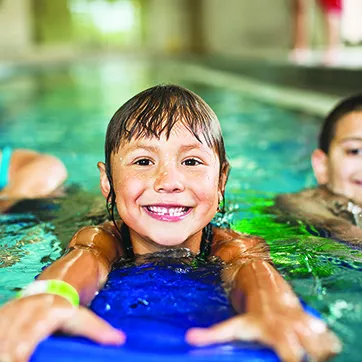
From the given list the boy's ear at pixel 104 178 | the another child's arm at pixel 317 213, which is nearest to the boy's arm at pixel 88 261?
the boy's ear at pixel 104 178

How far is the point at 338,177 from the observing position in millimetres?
2951

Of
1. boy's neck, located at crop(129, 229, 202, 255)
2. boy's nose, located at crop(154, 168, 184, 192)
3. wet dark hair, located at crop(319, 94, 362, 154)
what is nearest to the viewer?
boy's nose, located at crop(154, 168, 184, 192)

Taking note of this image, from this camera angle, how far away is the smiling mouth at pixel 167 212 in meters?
1.93

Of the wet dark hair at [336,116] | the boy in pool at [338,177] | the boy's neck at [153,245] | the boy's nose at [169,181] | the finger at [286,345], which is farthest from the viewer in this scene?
the wet dark hair at [336,116]

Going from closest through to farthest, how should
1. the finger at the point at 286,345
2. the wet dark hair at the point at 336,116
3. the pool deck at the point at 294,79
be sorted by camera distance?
the finger at the point at 286,345 < the wet dark hair at the point at 336,116 < the pool deck at the point at 294,79

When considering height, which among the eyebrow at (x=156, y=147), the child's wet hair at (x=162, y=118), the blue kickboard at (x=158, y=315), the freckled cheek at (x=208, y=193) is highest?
the child's wet hair at (x=162, y=118)

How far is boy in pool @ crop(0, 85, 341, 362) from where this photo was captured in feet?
4.58

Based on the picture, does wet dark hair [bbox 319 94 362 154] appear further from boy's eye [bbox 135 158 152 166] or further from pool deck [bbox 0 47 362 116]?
pool deck [bbox 0 47 362 116]

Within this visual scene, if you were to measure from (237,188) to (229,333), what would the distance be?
94.6 inches

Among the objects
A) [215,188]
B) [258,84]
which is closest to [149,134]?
[215,188]

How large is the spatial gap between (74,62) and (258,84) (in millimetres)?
13042

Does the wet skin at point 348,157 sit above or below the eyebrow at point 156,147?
below

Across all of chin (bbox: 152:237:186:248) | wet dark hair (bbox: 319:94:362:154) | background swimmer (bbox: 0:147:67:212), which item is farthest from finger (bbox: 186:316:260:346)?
background swimmer (bbox: 0:147:67:212)

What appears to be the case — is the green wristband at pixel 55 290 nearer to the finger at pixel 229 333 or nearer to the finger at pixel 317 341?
the finger at pixel 229 333
